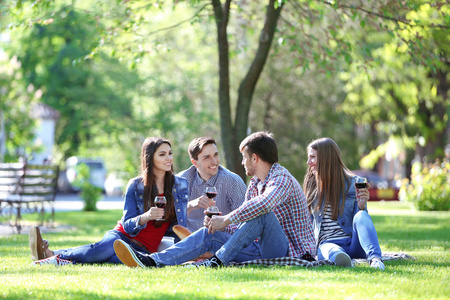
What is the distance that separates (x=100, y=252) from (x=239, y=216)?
1.72m

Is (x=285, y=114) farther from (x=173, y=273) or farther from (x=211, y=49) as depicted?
(x=173, y=273)

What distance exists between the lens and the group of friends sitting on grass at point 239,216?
21.8 ft

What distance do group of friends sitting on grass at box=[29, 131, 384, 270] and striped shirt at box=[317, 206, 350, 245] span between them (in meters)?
0.01

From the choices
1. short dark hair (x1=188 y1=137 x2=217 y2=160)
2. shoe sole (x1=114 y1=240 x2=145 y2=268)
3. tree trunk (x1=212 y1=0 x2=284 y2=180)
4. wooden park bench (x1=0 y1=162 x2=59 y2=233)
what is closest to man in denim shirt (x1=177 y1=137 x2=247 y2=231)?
short dark hair (x1=188 y1=137 x2=217 y2=160)

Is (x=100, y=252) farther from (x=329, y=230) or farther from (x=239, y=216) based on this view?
(x=329, y=230)

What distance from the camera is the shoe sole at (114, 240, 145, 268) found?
6520 millimetres

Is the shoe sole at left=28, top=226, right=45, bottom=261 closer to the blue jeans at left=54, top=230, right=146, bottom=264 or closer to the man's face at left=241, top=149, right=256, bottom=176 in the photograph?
the blue jeans at left=54, top=230, right=146, bottom=264

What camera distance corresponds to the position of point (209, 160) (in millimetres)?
7914

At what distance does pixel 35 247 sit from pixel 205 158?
81.0 inches

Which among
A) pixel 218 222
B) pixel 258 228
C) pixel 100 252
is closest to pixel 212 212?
pixel 218 222

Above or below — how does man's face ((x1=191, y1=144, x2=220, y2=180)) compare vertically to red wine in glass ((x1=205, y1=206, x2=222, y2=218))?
above

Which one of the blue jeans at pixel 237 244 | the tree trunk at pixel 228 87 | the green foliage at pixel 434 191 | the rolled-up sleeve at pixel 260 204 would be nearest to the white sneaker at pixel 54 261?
the blue jeans at pixel 237 244

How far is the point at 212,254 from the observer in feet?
22.9

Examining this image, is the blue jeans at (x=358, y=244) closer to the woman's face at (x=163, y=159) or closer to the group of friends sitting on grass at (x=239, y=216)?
the group of friends sitting on grass at (x=239, y=216)
